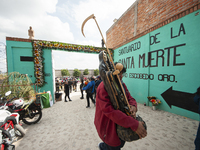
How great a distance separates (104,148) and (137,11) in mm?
6973

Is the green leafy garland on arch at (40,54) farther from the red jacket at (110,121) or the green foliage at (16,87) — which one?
the red jacket at (110,121)

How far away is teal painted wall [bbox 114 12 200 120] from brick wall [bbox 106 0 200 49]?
255 mm

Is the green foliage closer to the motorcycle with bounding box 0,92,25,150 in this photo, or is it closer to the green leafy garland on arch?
the green leafy garland on arch

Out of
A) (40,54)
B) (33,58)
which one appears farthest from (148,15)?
(33,58)

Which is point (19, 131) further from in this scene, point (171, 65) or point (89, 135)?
point (171, 65)

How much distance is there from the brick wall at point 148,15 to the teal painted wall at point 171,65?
255mm

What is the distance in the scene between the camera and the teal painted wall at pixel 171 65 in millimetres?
2885

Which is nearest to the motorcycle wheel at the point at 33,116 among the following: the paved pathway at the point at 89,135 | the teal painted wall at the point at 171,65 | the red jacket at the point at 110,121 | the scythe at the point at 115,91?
the paved pathway at the point at 89,135

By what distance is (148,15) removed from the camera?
15.1ft

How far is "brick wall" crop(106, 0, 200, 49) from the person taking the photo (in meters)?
3.12

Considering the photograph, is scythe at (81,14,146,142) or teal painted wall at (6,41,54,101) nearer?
scythe at (81,14,146,142)

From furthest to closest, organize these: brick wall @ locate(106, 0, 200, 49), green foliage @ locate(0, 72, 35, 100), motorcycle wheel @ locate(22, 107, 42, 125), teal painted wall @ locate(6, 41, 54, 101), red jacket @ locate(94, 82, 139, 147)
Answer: teal painted wall @ locate(6, 41, 54, 101)
green foliage @ locate(0, 72, 35, 100)
brick wall @ locate(106, 0, 200, 49)
motorcycle wheel @ locate(22, 107, 42, 125)
red jacket @ locate(94, 82, 139, 147)

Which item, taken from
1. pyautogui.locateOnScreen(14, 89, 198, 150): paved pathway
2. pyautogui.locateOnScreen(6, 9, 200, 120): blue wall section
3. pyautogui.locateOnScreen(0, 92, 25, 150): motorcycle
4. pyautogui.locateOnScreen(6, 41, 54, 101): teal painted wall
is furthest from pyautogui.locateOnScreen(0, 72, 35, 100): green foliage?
pyautogui.locateOnScreen(0, 92, 25, 150): motorcycle

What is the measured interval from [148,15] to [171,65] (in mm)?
3088
